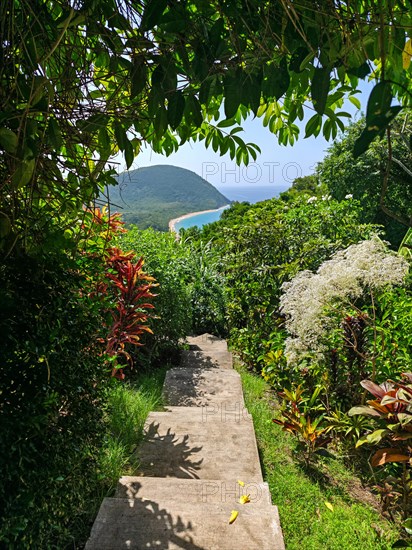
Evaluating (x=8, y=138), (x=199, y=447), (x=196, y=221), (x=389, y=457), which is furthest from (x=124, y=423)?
(x=196, y=221)

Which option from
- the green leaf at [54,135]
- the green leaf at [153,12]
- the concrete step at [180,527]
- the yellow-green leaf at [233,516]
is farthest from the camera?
the yellow-green leaf at [233,516]

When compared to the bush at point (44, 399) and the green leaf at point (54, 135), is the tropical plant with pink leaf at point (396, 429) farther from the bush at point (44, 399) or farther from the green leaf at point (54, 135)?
the green leaf at point (54, 135)

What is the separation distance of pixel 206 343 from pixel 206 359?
1.04 metres

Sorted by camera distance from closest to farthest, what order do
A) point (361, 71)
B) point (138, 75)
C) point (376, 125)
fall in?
1. point (376, 125)
2. point (361, 71)
3. point (138, 75)

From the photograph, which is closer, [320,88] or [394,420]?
[320,88]

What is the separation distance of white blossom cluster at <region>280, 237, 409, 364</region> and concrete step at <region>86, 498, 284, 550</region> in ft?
4.52

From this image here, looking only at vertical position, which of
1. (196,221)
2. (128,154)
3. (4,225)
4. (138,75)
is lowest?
(196,221)

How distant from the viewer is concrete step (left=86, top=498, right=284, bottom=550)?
5.41 ft

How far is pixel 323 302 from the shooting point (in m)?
2.95

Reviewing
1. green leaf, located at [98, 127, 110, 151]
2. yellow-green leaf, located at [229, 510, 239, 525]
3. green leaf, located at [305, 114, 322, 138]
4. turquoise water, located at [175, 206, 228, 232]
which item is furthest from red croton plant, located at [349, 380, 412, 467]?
turquoise water, located at [175, 206, 228, 232]

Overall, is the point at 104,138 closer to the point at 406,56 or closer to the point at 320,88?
the point at 320,88

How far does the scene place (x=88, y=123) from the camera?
4.25 ft

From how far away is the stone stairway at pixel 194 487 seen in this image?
66.4 inches

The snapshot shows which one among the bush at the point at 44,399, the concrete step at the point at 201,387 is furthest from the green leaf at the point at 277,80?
the concrete step at the point at 201,387
